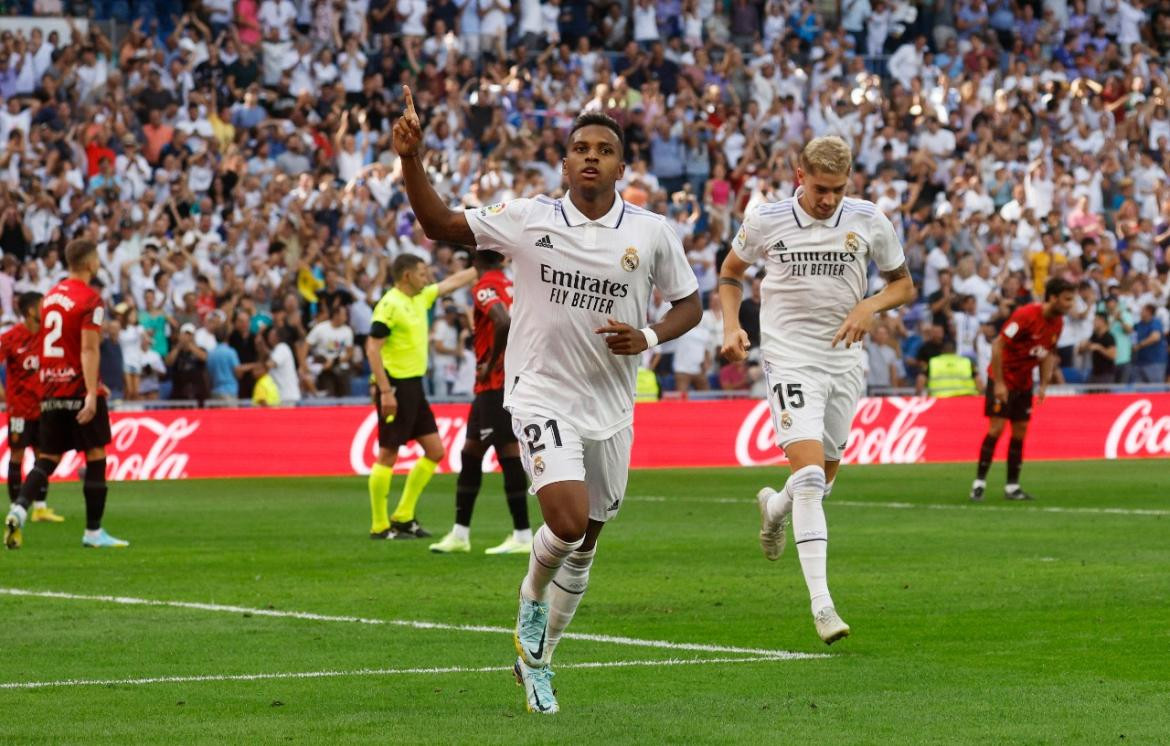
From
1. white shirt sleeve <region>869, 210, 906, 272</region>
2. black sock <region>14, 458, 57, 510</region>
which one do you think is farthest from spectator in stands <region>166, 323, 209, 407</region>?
white shirt sleeve <region>869, 210, 906, 272</region>

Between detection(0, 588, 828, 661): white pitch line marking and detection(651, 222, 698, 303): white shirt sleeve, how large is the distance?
204 cm

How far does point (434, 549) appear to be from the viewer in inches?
640

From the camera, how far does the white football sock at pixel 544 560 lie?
8336 millimetres

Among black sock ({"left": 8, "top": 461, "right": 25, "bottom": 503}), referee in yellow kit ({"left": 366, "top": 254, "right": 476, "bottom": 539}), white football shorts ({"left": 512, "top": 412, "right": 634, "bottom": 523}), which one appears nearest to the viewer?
white football shorts ({"left": 512, "top": 412, "right": 634, "bottom": 523})

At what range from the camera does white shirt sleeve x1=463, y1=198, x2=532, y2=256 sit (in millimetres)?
8461

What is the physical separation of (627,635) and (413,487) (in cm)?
709

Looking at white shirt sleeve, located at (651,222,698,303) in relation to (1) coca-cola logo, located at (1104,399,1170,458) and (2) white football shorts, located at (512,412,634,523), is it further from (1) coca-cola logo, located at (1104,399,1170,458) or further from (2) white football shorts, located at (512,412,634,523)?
(1) coca-cola logo, located at (1104,399,1170,458)

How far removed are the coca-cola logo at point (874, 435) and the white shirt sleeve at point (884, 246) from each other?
1709 centimetres

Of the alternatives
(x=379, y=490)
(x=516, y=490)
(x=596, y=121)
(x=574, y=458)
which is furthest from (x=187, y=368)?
(x=574, y=458)

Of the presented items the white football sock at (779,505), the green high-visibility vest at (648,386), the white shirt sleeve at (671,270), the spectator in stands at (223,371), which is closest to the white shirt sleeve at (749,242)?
the white football sock at (779,505)

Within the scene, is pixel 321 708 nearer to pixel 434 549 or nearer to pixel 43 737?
pixel 43 737

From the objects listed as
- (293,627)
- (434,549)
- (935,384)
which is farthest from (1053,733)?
(935,384)

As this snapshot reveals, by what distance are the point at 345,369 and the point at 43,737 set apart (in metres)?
20.5

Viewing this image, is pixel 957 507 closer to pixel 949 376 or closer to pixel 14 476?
pixel 14 476
